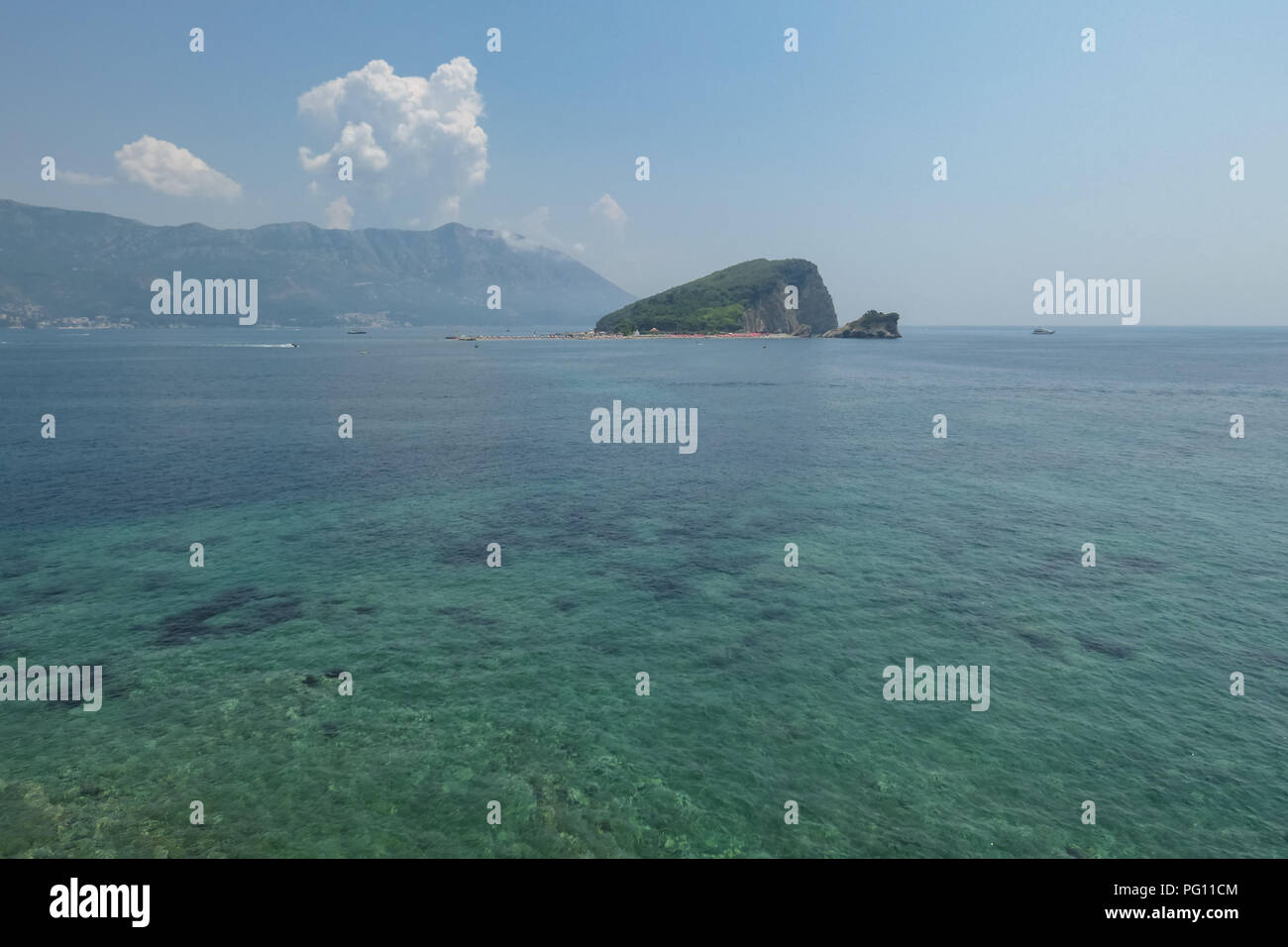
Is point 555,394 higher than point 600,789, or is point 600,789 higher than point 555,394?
point 555,394

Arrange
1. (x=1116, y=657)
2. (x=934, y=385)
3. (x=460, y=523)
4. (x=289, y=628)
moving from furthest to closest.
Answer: (x=934, y=385), (x=460, y=523), (x=289, y=628), (x=1116, y=657)

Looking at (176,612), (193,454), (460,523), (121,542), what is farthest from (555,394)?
(176,612)

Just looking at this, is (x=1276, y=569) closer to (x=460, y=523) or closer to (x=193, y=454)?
(x=460, y=523)

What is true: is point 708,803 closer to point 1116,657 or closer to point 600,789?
point 600,789

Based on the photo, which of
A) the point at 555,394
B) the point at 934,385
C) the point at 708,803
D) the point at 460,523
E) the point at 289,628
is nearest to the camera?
the point at 708,803

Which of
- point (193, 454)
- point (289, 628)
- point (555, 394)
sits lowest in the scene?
point (289, 628)
